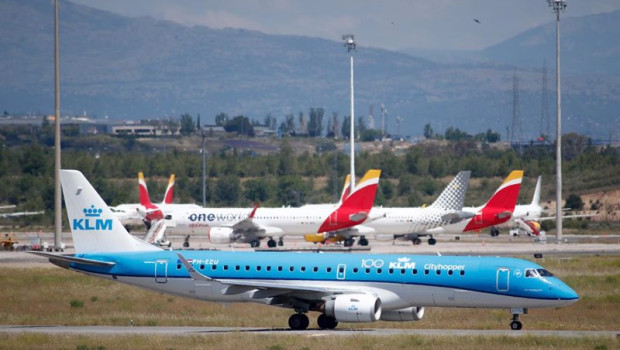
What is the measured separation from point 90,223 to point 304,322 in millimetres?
10225

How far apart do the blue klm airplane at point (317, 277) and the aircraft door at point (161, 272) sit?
0.04m

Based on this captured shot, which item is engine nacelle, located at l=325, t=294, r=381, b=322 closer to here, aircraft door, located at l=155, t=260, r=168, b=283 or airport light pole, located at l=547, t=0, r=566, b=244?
aircraft door, located at l=155, t=260, r=168, b=283

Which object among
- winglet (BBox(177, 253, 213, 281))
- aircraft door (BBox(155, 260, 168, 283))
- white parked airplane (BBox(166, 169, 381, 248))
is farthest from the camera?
white parked airplane (BBox(166, 169, 381, 248))

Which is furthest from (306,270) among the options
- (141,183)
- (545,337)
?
(141,183)

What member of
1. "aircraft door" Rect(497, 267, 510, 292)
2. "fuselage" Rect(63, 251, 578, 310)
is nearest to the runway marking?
"fuselage" Rect(63, 251, 578, 310)

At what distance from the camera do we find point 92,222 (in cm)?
4909

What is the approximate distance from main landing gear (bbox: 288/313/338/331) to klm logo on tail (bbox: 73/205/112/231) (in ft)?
29.5

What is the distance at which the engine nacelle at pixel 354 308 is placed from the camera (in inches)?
1725

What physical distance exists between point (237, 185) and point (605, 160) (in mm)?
58474

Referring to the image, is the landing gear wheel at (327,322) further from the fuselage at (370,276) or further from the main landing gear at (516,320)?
the main landing gear at (516,320)

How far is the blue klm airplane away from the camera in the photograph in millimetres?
44469

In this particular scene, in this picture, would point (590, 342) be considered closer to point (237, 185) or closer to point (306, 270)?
point (306, 270)

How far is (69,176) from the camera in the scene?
49250mm

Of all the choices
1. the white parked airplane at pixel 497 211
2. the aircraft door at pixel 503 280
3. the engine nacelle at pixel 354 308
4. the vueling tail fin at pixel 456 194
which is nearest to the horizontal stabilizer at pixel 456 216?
the vueling tail fin at pixel 456 194
